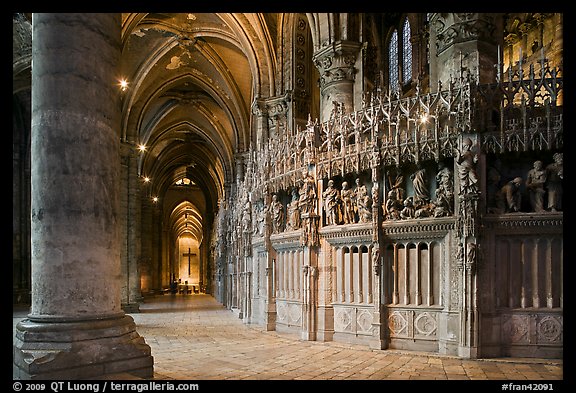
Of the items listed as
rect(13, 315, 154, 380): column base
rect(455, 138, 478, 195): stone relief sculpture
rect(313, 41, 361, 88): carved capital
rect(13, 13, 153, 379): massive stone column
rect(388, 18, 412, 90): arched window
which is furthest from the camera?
rect(388, 18, 412, 90): arched window

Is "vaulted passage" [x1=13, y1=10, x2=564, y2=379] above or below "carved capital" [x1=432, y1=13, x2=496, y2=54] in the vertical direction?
below

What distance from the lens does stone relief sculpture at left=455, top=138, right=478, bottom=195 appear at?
11039mm

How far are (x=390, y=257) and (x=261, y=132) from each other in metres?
10.7

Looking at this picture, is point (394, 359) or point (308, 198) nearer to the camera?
point (394, 359)

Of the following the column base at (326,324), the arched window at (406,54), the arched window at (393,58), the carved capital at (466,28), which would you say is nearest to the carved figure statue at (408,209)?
the column base at (326,324)

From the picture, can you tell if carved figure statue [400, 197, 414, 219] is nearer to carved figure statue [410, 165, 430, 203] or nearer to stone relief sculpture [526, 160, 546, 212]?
carved figure statue [410, 165, 430, 203]

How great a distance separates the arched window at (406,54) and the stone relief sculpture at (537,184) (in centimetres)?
1272

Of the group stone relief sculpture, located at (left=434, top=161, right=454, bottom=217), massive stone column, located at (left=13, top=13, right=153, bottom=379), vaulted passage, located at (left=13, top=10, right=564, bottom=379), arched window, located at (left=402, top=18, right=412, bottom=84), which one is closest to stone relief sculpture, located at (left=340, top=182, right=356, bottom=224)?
vaulted passage, located at (left=13, top=10, right=564, bottom=379)

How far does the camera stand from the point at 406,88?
2266 cm

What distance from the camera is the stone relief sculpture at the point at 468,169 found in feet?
36.2

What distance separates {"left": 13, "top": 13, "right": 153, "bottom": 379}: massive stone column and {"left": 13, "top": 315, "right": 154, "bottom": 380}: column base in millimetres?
12

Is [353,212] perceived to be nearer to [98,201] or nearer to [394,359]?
[394,359]

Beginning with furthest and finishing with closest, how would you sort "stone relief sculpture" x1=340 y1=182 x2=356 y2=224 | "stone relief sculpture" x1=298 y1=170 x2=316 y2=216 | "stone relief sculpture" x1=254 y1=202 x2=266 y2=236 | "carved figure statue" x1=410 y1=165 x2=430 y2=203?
"stone relief sculpture" x1=254 y1=202 x2=266 y2=236 < "stone relief sculpture" x1=298 y1=170 x2=316 y2=216 < "stone relief sculpture" x1=340 y1=182 x2=356 y2=224 < "carved figure statue" x1=410 y1=165 x2=430 y2=203
